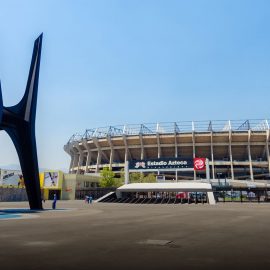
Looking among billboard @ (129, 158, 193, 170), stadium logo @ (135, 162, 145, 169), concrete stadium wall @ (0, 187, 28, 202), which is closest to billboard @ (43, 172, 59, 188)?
concrete stadium wall @ (0, 187, 28, 202)

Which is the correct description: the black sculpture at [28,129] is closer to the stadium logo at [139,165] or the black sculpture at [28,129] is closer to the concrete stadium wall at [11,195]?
the concrete stadium wall at [11,195]

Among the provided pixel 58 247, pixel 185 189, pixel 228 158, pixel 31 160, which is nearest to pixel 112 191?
pixel 185 189

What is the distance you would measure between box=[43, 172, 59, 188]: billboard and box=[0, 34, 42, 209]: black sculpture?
141 feet

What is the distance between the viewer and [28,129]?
27.7 metres

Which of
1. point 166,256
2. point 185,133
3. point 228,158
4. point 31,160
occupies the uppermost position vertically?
point 185,133

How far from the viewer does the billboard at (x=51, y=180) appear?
71000 millimetres

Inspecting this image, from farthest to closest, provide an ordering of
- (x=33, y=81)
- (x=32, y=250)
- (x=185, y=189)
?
(x=185, y=189)
(x=33, y=81)
(x=32, y=250)

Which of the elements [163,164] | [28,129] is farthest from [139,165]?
[28,129]

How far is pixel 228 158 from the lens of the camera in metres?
93.2

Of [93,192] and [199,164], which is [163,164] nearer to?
[199,164]

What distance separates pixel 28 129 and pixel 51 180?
150 feet

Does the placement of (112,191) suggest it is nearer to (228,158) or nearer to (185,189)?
(185,189)

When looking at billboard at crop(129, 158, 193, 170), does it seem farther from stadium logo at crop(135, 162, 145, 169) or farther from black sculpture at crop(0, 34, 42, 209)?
black sculpture at crop(0, 34, 42, 209)

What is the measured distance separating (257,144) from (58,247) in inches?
3388
